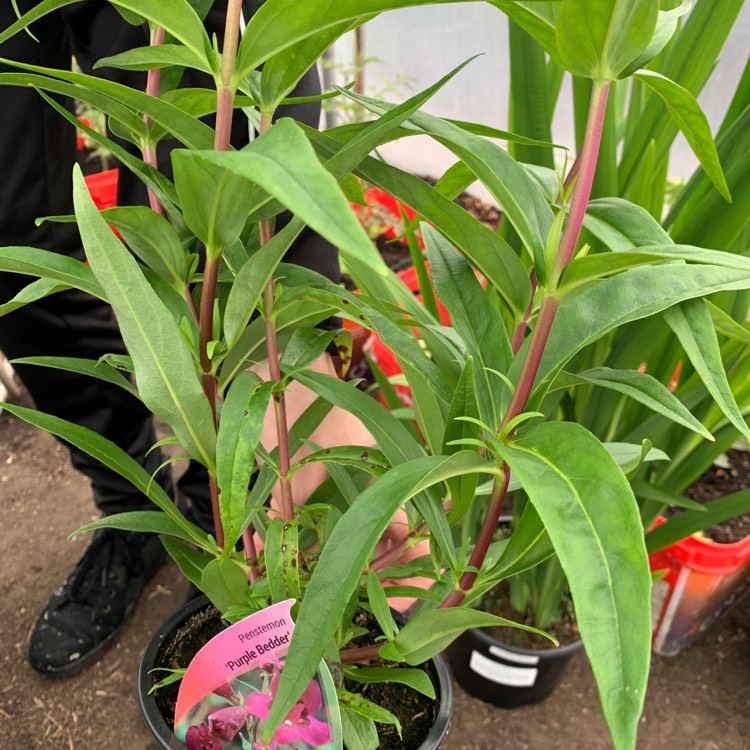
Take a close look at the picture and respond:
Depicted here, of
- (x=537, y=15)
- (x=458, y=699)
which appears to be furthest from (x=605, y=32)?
(x=458, y=699)

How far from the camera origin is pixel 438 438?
0.47 metres

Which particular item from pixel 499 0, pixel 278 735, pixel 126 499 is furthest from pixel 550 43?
pixel 126 499

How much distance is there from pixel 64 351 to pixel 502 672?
0.73 m

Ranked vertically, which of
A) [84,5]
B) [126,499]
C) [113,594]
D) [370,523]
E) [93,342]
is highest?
[84,5]

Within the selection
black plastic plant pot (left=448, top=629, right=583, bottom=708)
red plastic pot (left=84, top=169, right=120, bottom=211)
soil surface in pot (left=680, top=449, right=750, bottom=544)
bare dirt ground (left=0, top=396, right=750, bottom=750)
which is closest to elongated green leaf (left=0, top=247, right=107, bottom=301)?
black plastic plant pot (left=448, top=629, right=583, bottom=708)

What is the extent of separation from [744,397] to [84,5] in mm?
819

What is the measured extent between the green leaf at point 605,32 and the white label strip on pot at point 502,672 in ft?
2.60

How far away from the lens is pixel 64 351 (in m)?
1.00

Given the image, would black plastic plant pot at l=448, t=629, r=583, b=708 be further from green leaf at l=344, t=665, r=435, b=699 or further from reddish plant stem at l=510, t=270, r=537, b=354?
reddish plant stem at l=510, t=270, r=537, b=354

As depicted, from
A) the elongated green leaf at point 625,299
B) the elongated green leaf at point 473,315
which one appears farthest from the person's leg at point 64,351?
the elongated green leaf at point 625,299

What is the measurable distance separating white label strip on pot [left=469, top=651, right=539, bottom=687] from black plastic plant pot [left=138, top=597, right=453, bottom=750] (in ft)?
1.38

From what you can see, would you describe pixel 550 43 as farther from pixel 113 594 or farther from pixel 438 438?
pixel 113 594

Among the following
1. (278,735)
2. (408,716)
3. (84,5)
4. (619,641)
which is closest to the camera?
(619,641)

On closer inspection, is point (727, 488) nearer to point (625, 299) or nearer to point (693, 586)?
point (693, 586)
